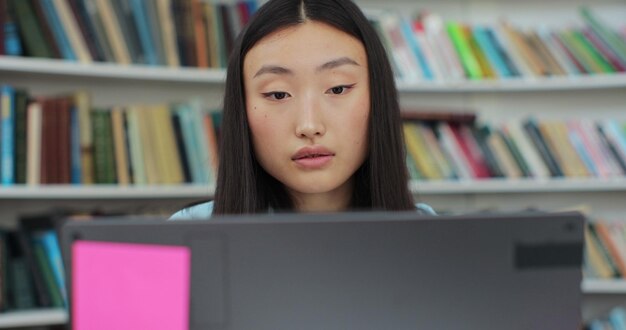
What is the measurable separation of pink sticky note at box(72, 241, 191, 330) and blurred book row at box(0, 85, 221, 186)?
147 centimetres

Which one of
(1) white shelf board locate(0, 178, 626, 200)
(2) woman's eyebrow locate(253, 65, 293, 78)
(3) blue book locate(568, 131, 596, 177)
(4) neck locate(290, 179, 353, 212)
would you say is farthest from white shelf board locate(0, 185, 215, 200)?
(3) blue book locate(568, 131, 596, 177)

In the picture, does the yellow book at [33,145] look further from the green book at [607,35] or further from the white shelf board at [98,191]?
the green book at [607,35]

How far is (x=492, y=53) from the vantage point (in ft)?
7.88

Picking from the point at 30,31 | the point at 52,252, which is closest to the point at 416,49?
the point at 30,31

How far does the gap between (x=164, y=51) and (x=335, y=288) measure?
1.77 m

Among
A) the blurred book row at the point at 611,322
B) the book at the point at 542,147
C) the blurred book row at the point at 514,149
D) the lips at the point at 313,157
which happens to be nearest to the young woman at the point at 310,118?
the lips at the point at 313,157

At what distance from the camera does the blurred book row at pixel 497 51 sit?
92.8 inches

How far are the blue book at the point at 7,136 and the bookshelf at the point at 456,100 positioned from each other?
44 millimetres

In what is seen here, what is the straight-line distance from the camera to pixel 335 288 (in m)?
0.47

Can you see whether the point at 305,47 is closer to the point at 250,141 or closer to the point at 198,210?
the point at 250,141

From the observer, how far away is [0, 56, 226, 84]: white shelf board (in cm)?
191

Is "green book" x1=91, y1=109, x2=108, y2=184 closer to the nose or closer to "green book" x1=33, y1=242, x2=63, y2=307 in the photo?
"green book" x1=33, y1=242, x2=63, y2=307

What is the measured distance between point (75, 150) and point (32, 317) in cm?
49

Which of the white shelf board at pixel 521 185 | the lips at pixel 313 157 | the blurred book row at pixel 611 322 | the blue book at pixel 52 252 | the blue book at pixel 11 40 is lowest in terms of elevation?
the blurred book row at pixel 611 322
